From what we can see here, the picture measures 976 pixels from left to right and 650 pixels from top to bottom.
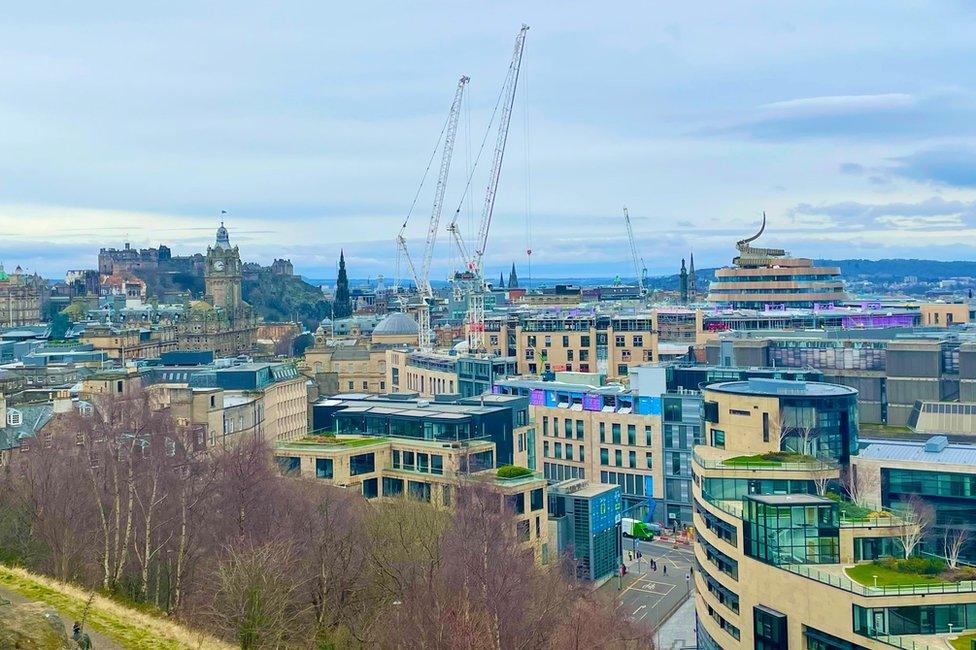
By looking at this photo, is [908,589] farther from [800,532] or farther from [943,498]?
[943,498]

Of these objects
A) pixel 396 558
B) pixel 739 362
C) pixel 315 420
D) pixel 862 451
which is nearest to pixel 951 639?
pixel 862 451

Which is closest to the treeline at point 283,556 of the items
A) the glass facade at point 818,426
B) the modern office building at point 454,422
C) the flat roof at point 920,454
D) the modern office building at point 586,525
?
the modern office building at point 454,422

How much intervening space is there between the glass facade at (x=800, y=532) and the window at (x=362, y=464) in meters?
28.9

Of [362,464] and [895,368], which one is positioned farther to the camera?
[895,368]

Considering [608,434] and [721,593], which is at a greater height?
[608,434]

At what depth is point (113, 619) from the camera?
116ft

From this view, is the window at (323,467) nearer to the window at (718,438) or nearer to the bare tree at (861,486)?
the window at (718,438)

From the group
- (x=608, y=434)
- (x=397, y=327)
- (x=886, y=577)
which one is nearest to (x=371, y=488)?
(x=608, y=434)

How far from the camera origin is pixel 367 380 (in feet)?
457

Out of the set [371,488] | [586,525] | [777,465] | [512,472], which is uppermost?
[777,465]

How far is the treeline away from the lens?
3762cm

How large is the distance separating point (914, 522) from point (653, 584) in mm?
26990

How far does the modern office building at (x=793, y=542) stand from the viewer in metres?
36.7

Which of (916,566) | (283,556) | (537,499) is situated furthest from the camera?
(537,499)
